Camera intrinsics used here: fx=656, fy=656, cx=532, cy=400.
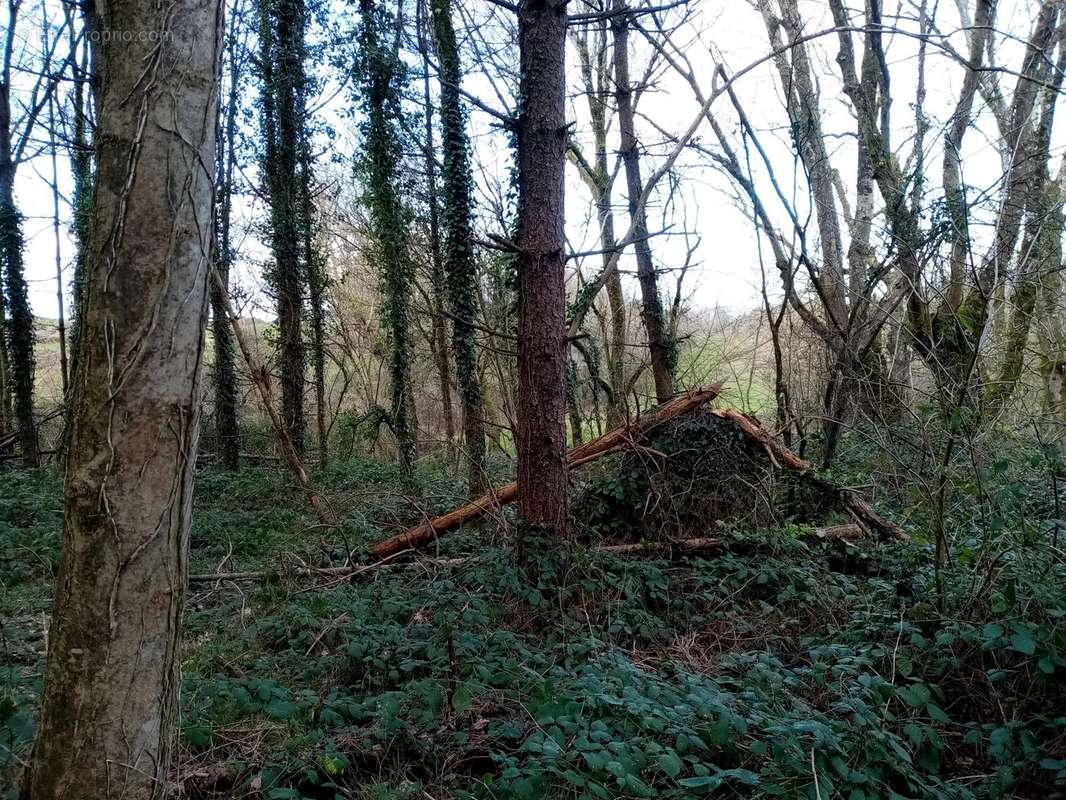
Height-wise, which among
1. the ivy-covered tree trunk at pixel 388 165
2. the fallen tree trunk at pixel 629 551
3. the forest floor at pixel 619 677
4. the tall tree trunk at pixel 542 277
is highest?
the ivy-covered tree trunk at pixel 388 165

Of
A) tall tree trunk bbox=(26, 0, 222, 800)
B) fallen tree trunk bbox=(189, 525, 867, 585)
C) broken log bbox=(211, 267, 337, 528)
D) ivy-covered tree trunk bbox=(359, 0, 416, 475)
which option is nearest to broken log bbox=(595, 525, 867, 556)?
fallen tree trunk bbox=(189, 525, 867, 585)

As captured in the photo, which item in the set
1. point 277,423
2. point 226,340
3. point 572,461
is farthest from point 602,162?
point 277,423

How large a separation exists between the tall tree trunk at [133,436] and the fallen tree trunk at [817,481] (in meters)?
5.08

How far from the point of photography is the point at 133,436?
2.05m

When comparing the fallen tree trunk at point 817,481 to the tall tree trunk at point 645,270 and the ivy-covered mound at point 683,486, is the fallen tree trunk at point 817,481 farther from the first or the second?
the tall tree trunk at point 645,270

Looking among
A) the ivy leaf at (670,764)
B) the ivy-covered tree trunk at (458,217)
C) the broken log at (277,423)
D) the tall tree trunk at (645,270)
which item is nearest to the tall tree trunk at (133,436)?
the broken log at (277,423)

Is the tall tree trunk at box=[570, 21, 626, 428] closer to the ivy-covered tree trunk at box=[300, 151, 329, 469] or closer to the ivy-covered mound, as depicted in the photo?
the ivy-covered tree trunk at box=[300, 151, 329, 469]

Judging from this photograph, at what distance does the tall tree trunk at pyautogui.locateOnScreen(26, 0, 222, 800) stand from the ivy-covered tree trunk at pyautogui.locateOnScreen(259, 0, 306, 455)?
10.5 m

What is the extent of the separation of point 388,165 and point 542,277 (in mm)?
7757

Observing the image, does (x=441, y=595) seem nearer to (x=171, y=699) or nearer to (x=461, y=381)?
(x=171, y=699)

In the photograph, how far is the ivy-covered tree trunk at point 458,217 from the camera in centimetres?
1009

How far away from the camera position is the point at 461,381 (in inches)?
403

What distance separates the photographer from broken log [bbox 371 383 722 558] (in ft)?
19.3

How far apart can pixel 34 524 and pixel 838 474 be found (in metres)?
8.89
